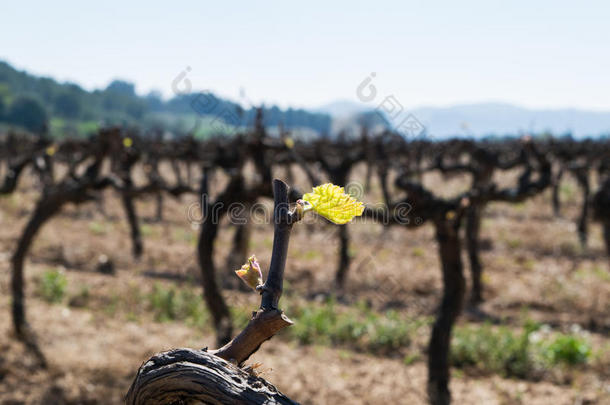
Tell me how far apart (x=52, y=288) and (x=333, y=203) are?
28.3 ft

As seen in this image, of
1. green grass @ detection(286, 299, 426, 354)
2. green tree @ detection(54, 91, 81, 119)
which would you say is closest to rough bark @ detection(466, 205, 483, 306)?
green grass @ detection(286, 299, 426, 354)

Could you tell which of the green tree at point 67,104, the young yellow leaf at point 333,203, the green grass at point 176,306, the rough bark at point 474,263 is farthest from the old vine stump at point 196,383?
the green tree at point 67,104

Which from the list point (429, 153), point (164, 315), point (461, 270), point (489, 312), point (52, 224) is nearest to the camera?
point (461, 270)

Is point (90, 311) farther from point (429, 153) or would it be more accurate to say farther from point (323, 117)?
point (323, 117)

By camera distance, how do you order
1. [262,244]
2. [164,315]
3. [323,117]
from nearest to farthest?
1. [164,315]
2. [262,244]
3. [323,117]

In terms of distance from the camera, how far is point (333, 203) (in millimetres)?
888

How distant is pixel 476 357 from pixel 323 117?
250ft

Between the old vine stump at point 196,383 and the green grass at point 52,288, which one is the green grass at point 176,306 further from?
the old vine stump at point 196,383

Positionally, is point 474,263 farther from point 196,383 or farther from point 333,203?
point 333,203

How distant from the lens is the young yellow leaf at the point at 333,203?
875mm

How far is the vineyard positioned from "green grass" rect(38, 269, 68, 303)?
0.03 meters

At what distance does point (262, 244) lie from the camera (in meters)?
13.1

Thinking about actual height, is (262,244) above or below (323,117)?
below

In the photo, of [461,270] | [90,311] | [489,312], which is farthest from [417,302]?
[90,311]
